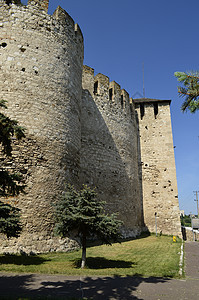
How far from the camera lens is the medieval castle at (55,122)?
887cm

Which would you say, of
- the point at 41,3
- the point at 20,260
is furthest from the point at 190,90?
the point at 41,3

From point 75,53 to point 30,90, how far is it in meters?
3.97

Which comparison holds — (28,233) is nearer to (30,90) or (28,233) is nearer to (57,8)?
(30,90)

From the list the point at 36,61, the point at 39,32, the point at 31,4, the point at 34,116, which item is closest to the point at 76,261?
the point at 34,116

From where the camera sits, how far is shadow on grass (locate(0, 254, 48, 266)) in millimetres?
6855

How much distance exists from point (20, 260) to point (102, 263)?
276cm

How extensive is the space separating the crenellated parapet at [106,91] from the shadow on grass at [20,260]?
37.5 ft

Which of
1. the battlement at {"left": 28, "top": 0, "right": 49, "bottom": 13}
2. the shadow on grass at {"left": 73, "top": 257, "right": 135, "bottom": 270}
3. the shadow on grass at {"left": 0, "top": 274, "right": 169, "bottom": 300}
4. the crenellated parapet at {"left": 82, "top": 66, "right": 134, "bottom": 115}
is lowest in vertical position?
the shadow on grass at {"left": 73, "top": 257, "right": 135, "bottom": 270}

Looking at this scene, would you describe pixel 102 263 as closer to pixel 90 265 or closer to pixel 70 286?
pixel 90 265

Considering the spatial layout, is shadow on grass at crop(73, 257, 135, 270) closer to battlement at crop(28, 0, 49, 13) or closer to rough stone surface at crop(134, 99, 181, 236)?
battlement at crop(28, 0, 49, 13)

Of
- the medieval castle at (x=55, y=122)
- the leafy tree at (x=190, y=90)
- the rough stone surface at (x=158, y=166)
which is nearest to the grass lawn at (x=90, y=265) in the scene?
the medieval castle at (x=55, y=122)

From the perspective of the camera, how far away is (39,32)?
35.1 feet

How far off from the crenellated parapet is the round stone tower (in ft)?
13.5

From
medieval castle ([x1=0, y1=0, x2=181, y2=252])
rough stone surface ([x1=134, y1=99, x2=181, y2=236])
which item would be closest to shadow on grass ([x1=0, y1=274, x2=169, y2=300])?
medieval castle ([x1=0, y1=0, x2=181, y2=252])
